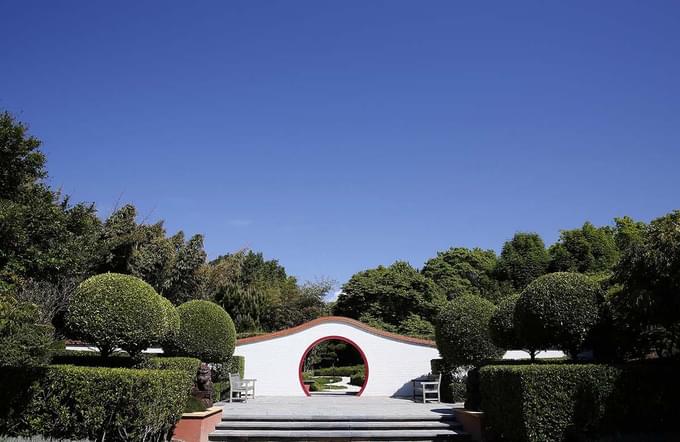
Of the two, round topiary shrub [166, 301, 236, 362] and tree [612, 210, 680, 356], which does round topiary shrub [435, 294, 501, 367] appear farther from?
tree [612, 210, 680, 356]

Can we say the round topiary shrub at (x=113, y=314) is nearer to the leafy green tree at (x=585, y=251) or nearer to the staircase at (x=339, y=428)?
the staircase at (x=339, y=428)

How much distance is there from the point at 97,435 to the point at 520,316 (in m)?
6.99

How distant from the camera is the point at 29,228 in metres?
8.02

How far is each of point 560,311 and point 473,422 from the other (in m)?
3.05

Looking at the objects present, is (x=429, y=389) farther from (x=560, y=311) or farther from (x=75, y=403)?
(x=75, y=403)

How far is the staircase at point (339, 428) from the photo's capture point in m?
11.1

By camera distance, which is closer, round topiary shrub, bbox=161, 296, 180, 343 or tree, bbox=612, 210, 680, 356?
tree, bbox=612, 210, 680, 356

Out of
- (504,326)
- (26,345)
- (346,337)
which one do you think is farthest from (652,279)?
(346,337)

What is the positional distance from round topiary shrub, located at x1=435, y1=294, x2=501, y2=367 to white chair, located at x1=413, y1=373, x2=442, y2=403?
1274 millimetres

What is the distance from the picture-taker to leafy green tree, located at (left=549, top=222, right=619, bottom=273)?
3766 cm

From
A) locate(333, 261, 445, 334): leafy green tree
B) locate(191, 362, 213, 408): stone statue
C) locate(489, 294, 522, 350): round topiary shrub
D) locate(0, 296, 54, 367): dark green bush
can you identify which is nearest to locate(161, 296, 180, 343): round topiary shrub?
locate(191, 362, 213, 408): stone statue

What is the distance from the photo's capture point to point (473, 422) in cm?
1095

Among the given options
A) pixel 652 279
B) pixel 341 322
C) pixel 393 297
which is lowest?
pixel 652 279

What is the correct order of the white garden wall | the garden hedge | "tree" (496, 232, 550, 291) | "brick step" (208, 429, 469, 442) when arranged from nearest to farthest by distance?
1. the garden hedge
2. "brick step" (208, 429, 469, 442)
3. the white garden wall
4. "tree" (496, 232, 550, 291)
